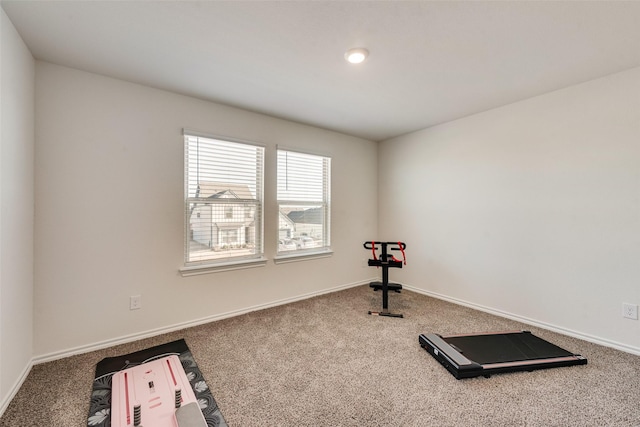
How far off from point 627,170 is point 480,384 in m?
2.24

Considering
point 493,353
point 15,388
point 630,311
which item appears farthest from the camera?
point 630,311

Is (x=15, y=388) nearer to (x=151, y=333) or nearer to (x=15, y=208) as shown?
(x=151, y=333)

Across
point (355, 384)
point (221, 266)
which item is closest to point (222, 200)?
point (221, 266)

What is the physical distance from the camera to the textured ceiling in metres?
1.57

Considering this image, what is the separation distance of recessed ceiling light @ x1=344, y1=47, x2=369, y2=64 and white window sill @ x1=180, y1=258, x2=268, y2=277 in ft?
7.67

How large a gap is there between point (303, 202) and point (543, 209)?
2733mm

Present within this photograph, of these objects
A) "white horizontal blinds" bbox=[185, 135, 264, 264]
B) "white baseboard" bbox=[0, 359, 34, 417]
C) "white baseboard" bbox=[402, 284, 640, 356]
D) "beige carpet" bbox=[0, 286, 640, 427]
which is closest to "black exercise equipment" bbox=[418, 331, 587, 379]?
"beige carpet" bbox=[0, 286, 640, 427]

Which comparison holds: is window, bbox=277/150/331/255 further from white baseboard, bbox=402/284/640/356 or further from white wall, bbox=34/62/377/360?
white baseboard, bbox=402/284/640/356

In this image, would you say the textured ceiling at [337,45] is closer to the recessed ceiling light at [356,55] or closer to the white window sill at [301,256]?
the recessed ceiling light at [356,55]

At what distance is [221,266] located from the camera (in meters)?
2.90

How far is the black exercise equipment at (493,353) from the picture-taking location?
6.28 ft

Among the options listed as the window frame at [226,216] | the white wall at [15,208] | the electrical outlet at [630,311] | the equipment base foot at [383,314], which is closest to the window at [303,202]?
the window frame at [226,216]

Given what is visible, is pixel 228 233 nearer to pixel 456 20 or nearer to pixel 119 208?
pixel 119 208

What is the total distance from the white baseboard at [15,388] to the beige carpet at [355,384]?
3 centimetres
